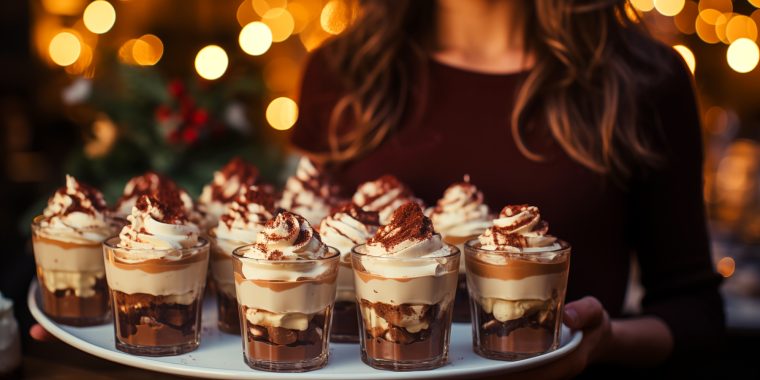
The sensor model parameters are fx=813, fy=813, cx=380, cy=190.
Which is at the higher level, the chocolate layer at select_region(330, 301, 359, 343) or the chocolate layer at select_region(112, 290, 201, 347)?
the chocolate layer at select_region(112, 290, 201, 347)

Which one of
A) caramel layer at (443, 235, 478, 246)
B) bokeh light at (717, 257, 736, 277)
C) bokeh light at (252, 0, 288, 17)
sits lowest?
bokeh light at (717, 257, 736, 277)

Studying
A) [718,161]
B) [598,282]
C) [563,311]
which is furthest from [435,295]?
[718,161]

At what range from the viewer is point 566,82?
6.48ft

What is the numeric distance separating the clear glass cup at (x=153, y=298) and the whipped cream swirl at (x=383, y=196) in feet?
1.38

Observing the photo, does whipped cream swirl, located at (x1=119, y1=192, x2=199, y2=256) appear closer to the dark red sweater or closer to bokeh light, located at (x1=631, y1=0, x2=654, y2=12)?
the dark red sweater

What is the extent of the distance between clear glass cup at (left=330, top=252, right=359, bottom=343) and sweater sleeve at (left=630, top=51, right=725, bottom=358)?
2.54 feet

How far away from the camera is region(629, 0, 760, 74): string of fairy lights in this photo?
5.26 m

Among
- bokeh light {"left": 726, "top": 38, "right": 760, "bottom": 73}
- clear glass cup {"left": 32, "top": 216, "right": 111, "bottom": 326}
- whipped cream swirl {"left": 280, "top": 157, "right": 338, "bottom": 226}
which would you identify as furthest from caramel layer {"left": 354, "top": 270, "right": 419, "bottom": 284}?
bokeh light {"left": 726, "top": 38, "right": 760, "bottom": 73}

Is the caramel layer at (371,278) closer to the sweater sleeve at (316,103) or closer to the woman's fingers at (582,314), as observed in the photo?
the woman's fingers at (582,314)

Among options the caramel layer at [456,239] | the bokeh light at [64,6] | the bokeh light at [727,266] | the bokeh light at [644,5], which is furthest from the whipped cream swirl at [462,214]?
the bokeh light at [64,6]

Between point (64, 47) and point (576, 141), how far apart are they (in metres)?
4.84

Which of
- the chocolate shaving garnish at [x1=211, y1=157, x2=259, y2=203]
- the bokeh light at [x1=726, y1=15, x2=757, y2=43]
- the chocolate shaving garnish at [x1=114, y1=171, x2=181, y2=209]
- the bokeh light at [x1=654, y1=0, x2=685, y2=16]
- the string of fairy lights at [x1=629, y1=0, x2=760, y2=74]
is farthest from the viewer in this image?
the bokeh light at [x1=726, y1=15, x2=757, y2=43]

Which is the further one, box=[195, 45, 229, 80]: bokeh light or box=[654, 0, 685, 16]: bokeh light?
box=[654, 0, 685, 16]: bokeh light

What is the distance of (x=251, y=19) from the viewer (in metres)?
6.33
